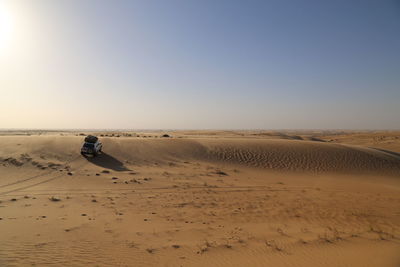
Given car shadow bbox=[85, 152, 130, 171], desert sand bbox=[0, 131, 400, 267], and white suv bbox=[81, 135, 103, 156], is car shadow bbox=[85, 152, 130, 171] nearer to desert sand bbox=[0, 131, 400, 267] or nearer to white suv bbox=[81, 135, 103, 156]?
desert sand bbox=[0, 131, 400, 267]

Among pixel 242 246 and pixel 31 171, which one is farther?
pixel 31 171

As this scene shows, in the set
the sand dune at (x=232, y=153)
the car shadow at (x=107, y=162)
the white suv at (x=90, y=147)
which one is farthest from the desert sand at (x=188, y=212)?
the white suv at (x=90, y=147)

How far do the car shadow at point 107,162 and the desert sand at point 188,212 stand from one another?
0.24 ft

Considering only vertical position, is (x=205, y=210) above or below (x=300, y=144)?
below

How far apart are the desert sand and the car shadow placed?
2.9 inches

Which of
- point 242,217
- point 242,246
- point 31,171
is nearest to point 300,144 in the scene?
point 242,217

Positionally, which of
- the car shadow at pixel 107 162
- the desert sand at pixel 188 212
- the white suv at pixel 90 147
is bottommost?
the desert sand at pixel 188 212

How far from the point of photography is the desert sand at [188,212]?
19.2ft

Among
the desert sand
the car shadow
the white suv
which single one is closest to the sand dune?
the car shadow

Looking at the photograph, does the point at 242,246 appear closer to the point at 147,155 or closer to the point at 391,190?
the point at 391,190

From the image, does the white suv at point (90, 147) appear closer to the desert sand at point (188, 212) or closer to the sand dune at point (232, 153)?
the desert sand at point (188, 212)

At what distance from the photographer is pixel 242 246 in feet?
20.9

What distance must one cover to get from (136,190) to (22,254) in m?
6.63

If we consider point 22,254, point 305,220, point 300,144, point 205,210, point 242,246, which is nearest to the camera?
point 22,254
